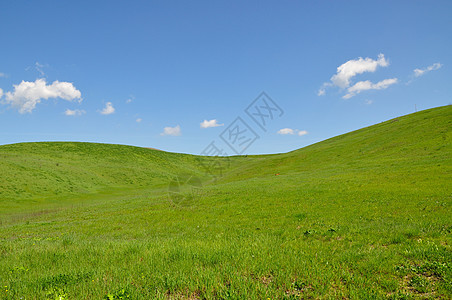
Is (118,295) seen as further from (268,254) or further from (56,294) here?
(268,254)

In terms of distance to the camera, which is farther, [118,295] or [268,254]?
[268,254]

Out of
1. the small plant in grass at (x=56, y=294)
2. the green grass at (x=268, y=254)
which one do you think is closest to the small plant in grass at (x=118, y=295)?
the green grass at (x=268, y=254)

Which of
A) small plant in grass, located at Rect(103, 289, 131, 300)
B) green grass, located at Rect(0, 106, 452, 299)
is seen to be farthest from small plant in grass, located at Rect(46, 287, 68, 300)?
small plant in grass, located at Rect(103, 289, 131, 300)

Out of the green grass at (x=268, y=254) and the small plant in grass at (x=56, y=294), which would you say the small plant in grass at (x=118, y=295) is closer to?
the green grass at (x=268, y=254)

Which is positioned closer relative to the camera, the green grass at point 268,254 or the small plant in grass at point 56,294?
the small plant in grass at point 56,294

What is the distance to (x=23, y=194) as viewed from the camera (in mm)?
46625

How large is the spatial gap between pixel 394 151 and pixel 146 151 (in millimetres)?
111202

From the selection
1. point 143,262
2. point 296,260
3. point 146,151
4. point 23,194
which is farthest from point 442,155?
point 146,151

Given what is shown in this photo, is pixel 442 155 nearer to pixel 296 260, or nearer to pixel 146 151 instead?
pixel 296 260

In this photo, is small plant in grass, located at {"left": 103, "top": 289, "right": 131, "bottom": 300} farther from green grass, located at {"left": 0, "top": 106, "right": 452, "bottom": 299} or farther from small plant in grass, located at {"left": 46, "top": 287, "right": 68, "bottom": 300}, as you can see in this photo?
small plant in grass, located at {"left": 46, "top": 287, "right": 68, "bottom": 300}

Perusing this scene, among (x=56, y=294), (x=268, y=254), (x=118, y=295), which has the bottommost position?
(x=268, y=254)

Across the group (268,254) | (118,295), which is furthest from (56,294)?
(268,254)

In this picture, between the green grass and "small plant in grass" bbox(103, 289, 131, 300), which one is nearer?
"small plant in grass" bbox(103, 289, 131, 300)

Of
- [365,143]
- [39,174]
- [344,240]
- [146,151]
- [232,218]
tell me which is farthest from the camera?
[146,151]
